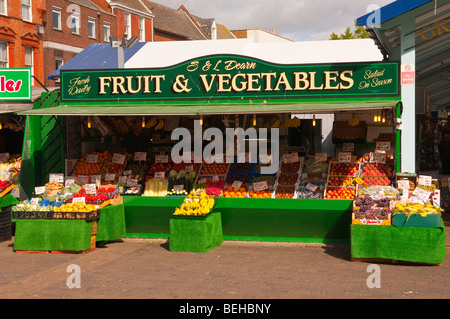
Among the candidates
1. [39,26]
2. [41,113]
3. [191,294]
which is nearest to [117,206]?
[41,113]

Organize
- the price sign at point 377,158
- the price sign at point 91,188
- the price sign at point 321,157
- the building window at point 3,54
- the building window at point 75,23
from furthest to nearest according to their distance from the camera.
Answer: the building window at point 75,23 → the building window at point 3,54 → the price sign at point 321,157 → the price sign at point 91,188 → the price sign at point 377,158

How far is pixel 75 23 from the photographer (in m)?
39.0

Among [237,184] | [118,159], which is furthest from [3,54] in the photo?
[237,184]

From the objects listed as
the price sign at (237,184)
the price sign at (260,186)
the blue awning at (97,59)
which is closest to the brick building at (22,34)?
the blue awning at (97,59)

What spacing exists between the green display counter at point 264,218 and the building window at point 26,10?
2581 cm

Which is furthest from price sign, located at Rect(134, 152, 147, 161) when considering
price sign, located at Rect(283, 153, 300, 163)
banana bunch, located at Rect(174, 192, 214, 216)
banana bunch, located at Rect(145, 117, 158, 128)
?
price sign, located at Rect(283, 153, 300, 163)

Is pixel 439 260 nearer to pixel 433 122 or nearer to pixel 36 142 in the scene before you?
pixel 36 142

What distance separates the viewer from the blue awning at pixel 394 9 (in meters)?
10.7

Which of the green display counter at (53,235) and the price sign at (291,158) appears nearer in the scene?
the green display counter at (53,235)

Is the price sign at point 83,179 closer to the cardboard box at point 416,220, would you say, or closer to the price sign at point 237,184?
the price sign at point 237,184

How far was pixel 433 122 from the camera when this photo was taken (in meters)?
18.7

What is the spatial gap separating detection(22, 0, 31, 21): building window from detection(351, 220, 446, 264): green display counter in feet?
96.8

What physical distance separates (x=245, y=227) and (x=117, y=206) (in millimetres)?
2413

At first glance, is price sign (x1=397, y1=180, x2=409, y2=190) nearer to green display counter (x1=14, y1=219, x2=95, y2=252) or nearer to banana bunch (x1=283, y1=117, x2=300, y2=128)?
banana bunch (x1=283, y1=117, x2=300, y2=128)
